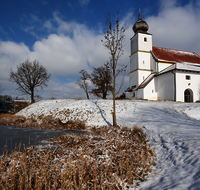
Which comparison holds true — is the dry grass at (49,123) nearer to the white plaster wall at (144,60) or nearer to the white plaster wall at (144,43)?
the white plaster wall at (144,60)

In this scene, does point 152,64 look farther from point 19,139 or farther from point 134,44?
point 19,139

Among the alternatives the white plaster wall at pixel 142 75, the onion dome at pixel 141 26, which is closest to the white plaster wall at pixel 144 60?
the white plaster wall at pixel 142 75

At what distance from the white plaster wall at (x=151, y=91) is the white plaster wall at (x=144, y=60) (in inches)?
153

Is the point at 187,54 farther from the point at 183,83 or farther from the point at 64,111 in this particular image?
the point at 64,111

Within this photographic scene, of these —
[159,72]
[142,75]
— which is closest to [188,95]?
[159,72]

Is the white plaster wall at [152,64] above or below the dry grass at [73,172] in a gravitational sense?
above

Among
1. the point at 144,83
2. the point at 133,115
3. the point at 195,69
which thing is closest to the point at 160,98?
the point at 144,83

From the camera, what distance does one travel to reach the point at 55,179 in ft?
11.9

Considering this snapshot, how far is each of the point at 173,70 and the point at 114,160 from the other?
77.7 feet

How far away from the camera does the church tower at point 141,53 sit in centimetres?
2900

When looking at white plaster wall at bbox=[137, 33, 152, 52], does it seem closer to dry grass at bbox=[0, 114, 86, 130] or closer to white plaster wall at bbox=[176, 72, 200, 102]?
white plaster wall at bbox=[176, 72, 200, 102]

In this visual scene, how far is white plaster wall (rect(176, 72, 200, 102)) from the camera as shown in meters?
24.1

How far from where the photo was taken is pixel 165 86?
84.6 ft

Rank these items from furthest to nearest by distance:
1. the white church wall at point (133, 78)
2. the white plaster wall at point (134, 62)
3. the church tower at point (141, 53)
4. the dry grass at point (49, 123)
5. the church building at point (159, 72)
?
the white plaster wall at point (134, 62) → the white church wall at point (133, 78) → the church tower at point (141, 53) → the church building at point (159, 72) → the dry grass at point (49, 123)
